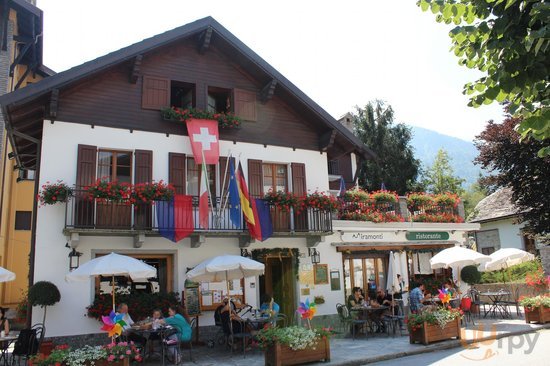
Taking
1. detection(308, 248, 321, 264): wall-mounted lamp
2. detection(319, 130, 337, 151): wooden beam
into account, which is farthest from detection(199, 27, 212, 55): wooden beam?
detection(308, 248, 321, 264): wall-mounted lamp

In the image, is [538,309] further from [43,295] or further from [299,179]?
[43,295]

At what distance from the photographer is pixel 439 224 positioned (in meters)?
19.2

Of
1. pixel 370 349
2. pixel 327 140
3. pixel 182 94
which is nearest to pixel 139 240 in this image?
pixel 182 94

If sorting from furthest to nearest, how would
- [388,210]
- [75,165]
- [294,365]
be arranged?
1. [388,210]
2. [75,165]
3. [294,365]

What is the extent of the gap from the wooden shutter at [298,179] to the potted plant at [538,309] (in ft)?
25.3

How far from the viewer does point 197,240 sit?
14.0 meters

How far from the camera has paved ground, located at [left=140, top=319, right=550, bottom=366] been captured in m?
11.0

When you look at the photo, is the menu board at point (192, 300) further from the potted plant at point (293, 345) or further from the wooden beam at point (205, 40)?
the wooden beam at point (205, 40)

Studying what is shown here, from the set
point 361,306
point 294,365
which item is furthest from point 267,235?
point 294,365

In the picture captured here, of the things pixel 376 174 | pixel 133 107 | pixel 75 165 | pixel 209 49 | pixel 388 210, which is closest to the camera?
pixel 75 165

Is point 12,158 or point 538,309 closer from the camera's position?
point 538,309

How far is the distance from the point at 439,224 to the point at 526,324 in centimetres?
498

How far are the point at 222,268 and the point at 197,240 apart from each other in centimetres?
243

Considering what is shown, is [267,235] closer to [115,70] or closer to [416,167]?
[115,70]
